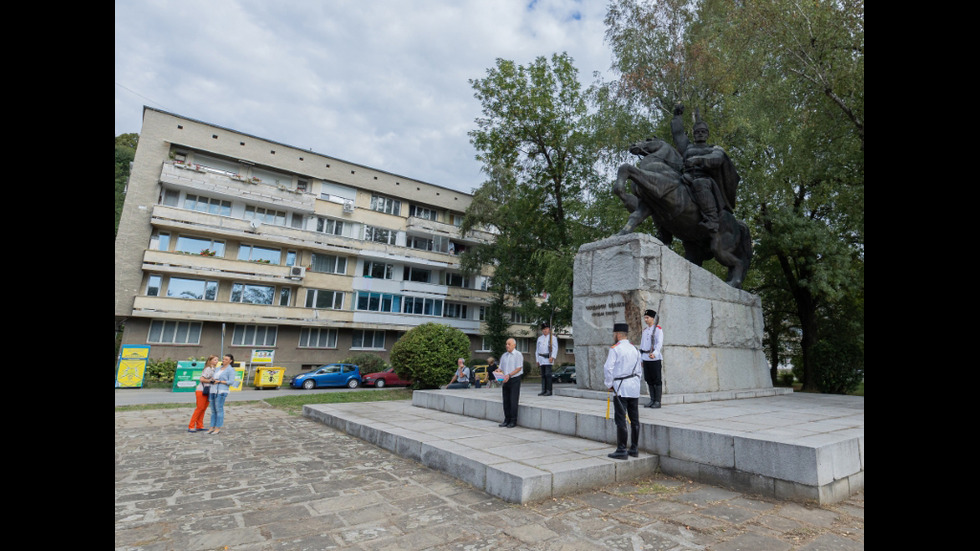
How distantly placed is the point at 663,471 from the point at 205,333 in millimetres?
29079

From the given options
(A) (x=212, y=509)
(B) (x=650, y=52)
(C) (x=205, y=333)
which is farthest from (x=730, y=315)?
(C) (x=205, y=333)

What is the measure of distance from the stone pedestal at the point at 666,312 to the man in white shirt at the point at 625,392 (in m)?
2.41

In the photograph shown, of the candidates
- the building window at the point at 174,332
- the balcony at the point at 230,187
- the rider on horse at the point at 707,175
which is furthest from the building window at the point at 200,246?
the rider on horse at the point at 707,175

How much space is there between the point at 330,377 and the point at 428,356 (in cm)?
937

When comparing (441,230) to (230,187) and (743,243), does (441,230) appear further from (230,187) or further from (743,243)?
(743,243)

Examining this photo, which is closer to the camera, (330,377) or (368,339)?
(330,377)

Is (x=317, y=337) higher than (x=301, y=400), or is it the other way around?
(x=317, y=337)

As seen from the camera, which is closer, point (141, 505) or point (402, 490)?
point (141, 505)

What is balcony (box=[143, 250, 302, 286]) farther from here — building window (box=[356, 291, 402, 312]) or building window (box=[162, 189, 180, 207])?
building window (box=[356, 291, 402, 312])

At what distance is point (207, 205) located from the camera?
1160 inches

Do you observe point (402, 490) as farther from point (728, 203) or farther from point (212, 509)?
point (728, 203)

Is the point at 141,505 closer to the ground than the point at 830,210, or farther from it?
closer to the ground

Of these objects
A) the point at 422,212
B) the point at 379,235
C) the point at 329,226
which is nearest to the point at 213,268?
the point at 329,226
